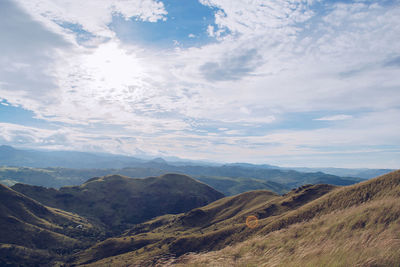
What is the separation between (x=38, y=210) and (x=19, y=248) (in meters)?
69.0

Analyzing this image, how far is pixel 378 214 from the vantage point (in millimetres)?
22109

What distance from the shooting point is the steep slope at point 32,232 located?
127625mm

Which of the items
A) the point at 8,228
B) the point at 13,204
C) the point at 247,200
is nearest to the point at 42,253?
the point at 8,228

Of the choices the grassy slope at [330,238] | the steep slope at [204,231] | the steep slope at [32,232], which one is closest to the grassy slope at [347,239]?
the grassy slope at [330,238]

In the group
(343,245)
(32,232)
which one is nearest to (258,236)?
(343,245)

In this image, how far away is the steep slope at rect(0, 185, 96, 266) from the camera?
127625mm

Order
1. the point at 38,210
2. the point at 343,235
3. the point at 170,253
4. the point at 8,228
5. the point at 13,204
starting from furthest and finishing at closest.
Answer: the point at 38,210, the point at 13,204, the point at 8,228, the point at 170,253, the point at 343,235

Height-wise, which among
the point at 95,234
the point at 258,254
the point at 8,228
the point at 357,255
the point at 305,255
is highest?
the point at 357,255

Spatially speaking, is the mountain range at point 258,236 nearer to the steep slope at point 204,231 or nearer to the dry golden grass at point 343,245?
the dry golden grass at point 343,245

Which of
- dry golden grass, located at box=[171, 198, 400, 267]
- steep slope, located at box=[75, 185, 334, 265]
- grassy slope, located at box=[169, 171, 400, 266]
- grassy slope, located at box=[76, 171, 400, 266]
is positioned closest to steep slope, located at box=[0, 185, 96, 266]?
steep slope, located at box=[75, 185, 334, 265]

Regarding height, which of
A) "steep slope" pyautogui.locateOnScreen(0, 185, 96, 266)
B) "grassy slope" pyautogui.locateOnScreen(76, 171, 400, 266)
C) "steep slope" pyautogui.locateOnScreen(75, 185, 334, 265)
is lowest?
"steep slope" pyautogui.locateOnScreen(0, 185, 96, 266)

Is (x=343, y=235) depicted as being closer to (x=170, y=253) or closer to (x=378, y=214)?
(x=378, y=214)

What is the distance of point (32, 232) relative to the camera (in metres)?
153

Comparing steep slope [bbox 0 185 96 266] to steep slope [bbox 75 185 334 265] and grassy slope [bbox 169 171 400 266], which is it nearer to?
steep slope [bbox 75 185 334 265]
